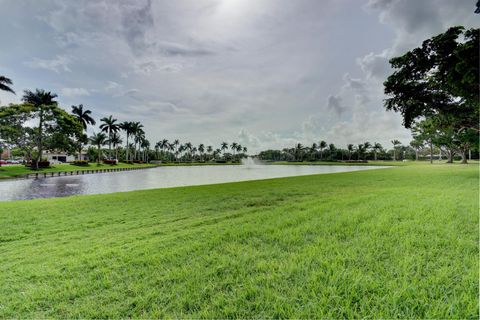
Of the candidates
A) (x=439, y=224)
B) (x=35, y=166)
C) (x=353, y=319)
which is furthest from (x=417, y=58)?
Result: (x=35, y=166)

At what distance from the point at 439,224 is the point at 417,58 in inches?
418

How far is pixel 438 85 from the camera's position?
1171 centimetres

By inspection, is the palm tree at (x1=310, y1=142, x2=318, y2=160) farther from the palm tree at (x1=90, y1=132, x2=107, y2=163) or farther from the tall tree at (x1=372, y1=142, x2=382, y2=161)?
the palm tree at (x1=90, y1=132, x2=107, y2=163)

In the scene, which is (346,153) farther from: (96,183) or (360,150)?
(96,183)

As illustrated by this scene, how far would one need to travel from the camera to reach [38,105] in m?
37.2

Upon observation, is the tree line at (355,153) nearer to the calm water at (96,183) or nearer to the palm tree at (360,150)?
the palm tree at (360,150)


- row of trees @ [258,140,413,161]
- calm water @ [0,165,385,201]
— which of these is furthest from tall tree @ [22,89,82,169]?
row of trees @ [258,140,413,161]

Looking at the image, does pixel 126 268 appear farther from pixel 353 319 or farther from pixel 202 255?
pixel 353 319

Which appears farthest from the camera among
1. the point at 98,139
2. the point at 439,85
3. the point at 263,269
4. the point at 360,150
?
the point at 360,150

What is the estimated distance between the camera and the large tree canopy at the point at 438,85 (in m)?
9.43

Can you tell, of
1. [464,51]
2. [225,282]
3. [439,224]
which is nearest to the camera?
[225,282]

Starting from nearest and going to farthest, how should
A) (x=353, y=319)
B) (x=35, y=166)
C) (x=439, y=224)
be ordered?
(x=353, y=319) → (x=439, y=224) → (x=35, y=166)

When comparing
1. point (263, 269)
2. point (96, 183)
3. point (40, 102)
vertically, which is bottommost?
point (96, 183)

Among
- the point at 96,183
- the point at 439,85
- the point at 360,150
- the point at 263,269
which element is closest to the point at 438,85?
the point at 439,85
